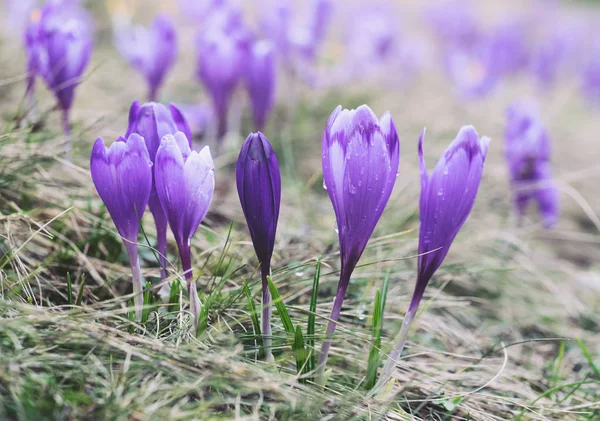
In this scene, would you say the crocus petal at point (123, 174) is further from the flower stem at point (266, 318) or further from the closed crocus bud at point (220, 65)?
the closed crocus bud at point (220, 65)

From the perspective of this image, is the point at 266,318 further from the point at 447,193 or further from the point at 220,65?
the point at 220,65

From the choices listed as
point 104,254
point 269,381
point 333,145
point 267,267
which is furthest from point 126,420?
point 104,254

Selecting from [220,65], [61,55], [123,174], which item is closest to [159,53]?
[220,65]

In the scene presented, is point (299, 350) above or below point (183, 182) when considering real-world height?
below

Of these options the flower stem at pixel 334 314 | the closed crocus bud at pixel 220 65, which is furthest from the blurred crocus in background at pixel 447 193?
the closed crocus bud at pixel 220 65

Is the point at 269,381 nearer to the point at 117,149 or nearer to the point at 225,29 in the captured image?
the point at 117,149

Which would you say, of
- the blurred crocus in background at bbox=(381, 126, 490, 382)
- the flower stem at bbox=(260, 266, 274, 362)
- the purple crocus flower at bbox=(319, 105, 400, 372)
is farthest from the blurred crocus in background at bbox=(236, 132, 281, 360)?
the blurred crocus in background at bbox=(381, 126, 490, 382)
